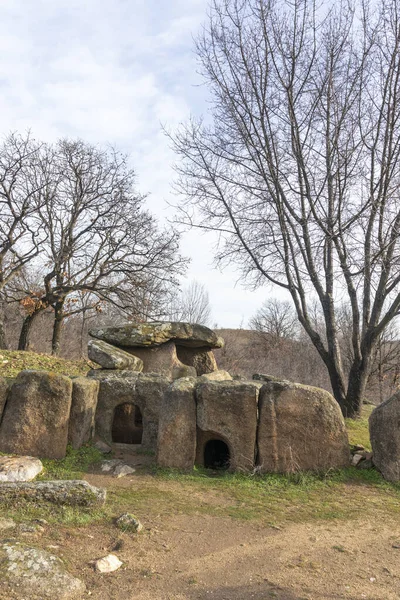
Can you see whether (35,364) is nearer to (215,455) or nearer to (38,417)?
(38,417)

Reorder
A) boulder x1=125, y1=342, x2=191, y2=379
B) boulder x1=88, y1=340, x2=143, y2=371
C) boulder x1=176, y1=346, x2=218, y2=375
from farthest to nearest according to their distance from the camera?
boulder x1=176, y1=346, x2=218, y2=375, boulder x1=125, y1=342, x2=191, y2=379, boulder x1=88, y1=340, x2=143, y2=371

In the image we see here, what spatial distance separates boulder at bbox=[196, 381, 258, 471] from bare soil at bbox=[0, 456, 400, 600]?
153 cm

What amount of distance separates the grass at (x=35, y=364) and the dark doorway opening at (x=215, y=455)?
167 inches

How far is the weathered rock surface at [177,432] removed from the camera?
6.66 meters

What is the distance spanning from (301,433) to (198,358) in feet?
15.8

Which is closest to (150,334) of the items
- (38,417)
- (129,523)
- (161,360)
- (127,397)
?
(161,360)

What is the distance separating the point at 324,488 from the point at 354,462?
90 cm

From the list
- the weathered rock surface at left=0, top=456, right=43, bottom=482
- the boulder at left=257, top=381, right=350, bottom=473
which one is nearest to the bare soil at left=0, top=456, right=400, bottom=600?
A: the boulder at left=257, top=381, right=350, bottom=473

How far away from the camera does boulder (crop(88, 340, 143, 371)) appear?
898 cm

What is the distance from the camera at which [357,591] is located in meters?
3.56

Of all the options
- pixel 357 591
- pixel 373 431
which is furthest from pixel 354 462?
pixel 357 591

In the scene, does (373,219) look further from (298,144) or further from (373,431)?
(373,431)

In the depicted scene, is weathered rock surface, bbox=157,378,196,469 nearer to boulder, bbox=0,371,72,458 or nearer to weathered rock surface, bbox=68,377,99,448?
weathered rock surface, bbox=68,377,99,448

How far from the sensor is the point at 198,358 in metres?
11.2
